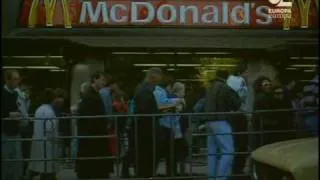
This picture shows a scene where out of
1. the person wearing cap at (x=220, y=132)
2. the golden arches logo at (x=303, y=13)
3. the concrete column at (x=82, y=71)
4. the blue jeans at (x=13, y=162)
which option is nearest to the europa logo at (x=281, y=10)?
the golden arches logo at (x=303, y=13)

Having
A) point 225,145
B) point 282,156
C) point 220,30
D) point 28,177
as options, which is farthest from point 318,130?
point 220,30

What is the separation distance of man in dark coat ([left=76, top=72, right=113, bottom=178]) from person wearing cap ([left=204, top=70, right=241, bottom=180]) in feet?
4.15

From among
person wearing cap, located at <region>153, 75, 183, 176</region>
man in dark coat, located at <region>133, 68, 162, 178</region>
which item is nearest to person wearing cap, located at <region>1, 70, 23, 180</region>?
man in dark coat, located at <region>133, 68, 162, 178</region>

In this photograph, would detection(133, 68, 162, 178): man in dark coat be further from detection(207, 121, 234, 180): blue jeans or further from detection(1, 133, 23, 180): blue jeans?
detection(1, 133, 23, 180): blue jeans

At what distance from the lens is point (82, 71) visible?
1324 cm

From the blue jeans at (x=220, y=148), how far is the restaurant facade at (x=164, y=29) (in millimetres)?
3385

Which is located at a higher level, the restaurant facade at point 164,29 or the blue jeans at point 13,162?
the restaurant facade at point 164,29

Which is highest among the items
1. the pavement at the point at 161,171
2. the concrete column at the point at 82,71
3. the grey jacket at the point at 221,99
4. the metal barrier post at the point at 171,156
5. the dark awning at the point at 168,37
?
the dark awning at the point at 168,37

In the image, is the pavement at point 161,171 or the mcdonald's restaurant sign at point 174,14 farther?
the mcdonald's restaurant sign at point 174,14

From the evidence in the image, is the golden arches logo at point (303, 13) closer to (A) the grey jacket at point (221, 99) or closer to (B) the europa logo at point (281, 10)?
(B) the europa logo at point (281, 10)

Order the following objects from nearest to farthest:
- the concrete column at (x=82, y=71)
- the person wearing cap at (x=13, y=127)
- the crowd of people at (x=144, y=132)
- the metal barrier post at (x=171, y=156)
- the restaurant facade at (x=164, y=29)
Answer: the person wearing cap at (x=13, y=127) < the crowd of people at (x=144, y=132) < the metal barrier post at (x=171, y=156) < the restaurant facade at (x=164, y=29) < the concrete column at (x=82, y=71)

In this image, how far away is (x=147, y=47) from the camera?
1305 centimetres

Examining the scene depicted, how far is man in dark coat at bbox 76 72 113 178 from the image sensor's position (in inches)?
351

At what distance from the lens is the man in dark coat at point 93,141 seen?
8.92 metres
